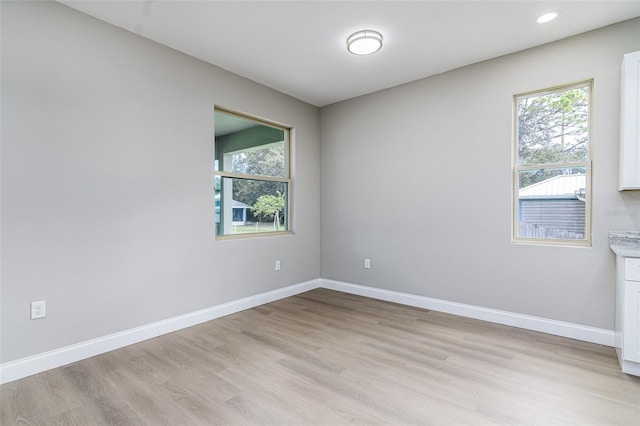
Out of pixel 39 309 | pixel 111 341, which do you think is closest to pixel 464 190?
pixel 111 341

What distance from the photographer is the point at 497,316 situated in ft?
10.4

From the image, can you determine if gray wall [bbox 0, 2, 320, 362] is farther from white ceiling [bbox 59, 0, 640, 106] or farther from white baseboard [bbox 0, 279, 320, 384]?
white ceiling [bbox 59, 0, 640, 106]

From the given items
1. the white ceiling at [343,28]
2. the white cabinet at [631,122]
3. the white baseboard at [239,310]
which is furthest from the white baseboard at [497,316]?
the white ceiling at [343,28]

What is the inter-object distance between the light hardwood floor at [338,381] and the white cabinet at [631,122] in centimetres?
141

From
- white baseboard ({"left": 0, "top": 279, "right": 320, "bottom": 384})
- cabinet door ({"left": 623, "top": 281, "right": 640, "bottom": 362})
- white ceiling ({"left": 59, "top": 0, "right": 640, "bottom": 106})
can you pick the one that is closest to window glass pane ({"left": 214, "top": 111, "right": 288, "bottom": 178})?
white ceiling ({"left": 59, "top": 0, "right": 640, "bottom": 106})

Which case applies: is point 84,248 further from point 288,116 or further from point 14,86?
point 288,116

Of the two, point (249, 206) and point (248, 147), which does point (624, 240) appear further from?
point (248, 147)

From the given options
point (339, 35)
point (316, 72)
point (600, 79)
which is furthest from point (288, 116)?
point (600, 79)

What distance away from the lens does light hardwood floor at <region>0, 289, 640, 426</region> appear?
175 cm

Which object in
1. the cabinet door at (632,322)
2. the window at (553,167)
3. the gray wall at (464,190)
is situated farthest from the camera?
the window at (553,167)

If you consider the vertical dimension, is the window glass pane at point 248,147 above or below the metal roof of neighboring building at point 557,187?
above

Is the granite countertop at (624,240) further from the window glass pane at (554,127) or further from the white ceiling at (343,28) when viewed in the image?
the white ceiling at (343,28)

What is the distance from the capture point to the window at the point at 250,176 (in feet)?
Answer: 11.5

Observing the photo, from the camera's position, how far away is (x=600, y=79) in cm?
264
